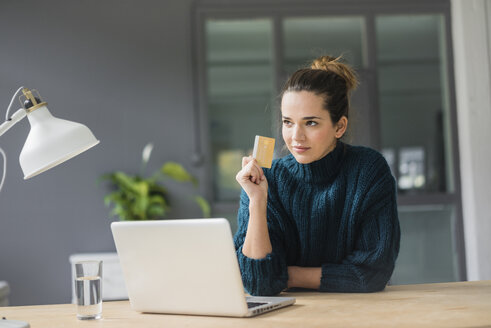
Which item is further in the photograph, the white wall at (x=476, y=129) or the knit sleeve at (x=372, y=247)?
the white wall at (x=476, y=129)

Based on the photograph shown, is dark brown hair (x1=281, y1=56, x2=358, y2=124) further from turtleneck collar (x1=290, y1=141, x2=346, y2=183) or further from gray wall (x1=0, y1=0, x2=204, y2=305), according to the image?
gray wall (x1=0, y1=0, x2=204, y2=305)

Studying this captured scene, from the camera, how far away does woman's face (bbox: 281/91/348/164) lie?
5.64 ft

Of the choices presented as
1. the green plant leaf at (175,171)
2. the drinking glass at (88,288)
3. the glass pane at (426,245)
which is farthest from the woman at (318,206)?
the glass pane at (426,245)

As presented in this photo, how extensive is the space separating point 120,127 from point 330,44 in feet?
5.76

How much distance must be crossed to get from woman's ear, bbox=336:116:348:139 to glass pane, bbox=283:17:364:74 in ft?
8.69

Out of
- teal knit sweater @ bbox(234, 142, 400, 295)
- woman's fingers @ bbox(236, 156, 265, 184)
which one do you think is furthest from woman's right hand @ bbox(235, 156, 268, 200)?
teal knit sweater @ bbox(234, 142, 400, 295)

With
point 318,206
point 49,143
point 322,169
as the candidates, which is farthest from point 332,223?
point 49,143

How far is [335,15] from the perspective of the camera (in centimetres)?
445

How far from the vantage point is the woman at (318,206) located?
5.26 ft

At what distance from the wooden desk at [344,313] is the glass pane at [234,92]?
287 centimetres

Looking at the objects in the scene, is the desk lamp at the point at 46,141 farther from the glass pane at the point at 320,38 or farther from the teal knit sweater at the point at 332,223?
the glass pane at the point at 320,38

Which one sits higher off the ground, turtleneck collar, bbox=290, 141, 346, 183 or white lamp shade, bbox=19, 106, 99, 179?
white lamp shade, bbox=19, 106, 99, 179

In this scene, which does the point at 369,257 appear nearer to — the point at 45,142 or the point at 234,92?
the point at 45,142

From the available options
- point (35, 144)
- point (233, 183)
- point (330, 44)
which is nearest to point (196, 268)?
point (35, 144)
